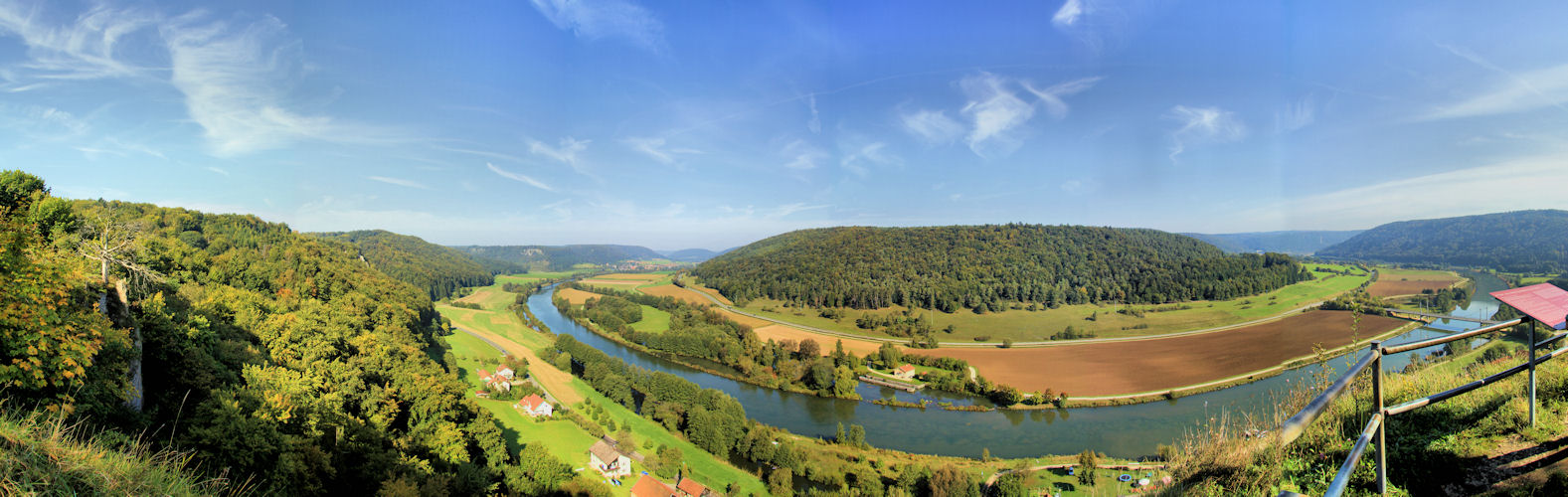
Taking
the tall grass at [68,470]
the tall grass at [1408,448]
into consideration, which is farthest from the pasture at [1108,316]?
the tall grass at [68,470]

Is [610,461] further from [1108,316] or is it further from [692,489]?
[1108,316]

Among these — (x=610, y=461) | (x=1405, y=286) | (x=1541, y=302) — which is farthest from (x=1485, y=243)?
(x=610, y=461)

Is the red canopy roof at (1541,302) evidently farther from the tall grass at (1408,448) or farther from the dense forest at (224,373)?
the dense forest at (224,373)

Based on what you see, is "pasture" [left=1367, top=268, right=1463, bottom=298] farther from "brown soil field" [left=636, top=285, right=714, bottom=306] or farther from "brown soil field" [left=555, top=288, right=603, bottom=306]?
"brown soil field" [left=555, top=288, right=603, bottom=306]

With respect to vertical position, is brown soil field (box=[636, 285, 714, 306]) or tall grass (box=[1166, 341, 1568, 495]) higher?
tall grass (box=[1166, 341, 1568, 495])

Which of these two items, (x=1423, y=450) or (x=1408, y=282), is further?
(x=1408, y=282)

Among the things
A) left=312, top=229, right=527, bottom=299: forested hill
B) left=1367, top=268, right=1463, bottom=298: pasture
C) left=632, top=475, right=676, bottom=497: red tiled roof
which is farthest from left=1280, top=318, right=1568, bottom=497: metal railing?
left=312, top=229, right=527, bottom=299: forested hill

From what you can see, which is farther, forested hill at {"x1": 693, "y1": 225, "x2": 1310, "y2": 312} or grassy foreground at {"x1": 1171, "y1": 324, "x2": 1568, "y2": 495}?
forested hill at {"x1": 693, "y1": 225, "x2": 1310, "y2": 312}
